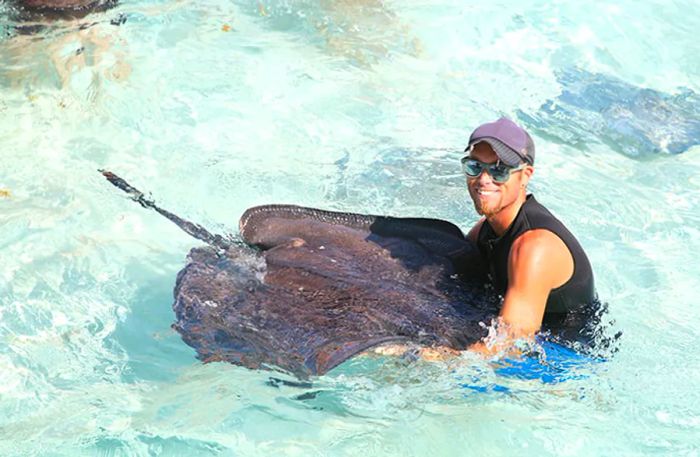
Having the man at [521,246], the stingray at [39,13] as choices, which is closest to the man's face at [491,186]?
the man at [521,246]

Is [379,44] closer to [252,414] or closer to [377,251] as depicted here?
[377,251]

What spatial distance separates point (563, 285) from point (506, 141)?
2.22 ft

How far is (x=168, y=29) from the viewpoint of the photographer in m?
7.75

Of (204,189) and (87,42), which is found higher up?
(87,42)

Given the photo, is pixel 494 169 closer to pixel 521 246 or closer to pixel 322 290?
pixel 521 246

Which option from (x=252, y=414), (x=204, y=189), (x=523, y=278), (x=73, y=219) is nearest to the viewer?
(x=523, y=278)

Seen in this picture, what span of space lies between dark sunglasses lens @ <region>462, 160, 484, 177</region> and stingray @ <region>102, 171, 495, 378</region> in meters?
0.56

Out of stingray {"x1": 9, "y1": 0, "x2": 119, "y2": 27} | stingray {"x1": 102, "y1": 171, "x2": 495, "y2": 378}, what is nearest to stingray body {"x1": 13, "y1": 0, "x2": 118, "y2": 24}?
stingray {"x1": 9, "y1": 0, "x2": 119, "y2": 27}

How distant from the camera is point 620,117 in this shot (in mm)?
6895

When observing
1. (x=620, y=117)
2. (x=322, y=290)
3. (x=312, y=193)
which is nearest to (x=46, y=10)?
(x=312, y=193)

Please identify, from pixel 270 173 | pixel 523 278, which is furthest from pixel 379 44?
pixel 523 278

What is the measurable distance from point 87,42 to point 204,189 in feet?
7.87

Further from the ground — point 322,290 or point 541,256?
point 541,256

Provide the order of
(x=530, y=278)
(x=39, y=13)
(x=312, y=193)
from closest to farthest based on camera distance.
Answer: (x=530, y=278) < (x=312, y=193) < (x=39, y=13)
